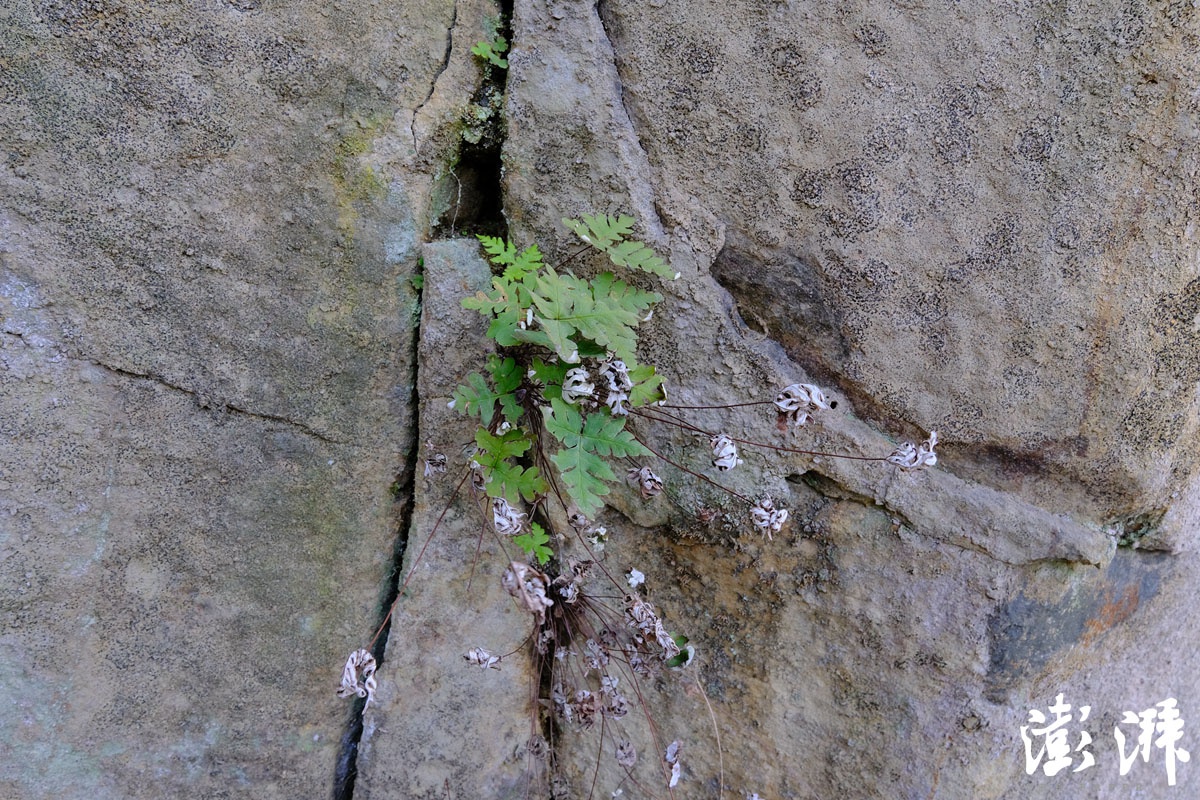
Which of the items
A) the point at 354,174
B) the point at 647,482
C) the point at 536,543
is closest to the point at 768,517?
the point at 647,482

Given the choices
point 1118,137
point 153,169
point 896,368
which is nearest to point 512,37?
point 153,169

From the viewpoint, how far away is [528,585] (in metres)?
1.89

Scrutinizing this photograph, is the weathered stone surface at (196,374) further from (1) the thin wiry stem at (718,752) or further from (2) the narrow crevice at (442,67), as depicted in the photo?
(1) the thin wiry stem at (718,752)

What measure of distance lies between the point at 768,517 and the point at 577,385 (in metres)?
0.65

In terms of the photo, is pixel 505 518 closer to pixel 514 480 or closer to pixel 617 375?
pixel 514 480

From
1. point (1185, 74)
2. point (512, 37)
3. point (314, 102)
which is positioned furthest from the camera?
point (512, 37)

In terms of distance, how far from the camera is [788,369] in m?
2.18

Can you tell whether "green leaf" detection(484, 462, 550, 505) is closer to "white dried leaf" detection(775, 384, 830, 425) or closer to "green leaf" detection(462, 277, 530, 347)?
"green leaf" detection(462, 277, 530, 347)

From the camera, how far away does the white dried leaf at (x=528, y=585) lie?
6.00ft

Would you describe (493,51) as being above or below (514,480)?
above

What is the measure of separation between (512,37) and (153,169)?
1030 mm

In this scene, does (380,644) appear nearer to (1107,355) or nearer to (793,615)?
(793,615)

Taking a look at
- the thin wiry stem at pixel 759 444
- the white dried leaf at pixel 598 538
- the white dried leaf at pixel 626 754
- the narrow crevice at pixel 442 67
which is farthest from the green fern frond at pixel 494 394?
the white dried leaf at pixel 626 754

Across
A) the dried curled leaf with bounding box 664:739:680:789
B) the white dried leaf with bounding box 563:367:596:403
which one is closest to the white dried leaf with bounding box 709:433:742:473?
the white dried leaf with bounding box 563:367:596:403
